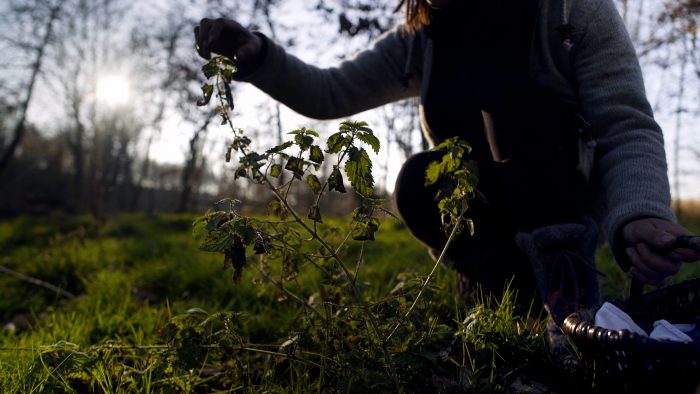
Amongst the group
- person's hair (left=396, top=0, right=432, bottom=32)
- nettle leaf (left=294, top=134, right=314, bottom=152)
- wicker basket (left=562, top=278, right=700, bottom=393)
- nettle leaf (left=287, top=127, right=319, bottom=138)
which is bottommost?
wicker basket (left=562, top=278, right=700, bottom=393)

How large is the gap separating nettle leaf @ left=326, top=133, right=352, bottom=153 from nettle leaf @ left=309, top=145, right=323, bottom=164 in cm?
3

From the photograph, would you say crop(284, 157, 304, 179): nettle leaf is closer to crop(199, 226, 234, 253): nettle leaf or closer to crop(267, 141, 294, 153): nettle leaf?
crop(267, 141, 294, 153): nettle leaf

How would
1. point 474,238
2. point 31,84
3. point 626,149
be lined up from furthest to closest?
point 31,84, point 474,238, point 626,149

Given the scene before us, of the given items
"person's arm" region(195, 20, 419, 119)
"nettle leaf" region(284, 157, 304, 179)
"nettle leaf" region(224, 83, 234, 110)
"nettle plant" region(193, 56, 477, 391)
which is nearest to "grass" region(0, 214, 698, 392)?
"nettle plant" region(193, 56, 477, 391)

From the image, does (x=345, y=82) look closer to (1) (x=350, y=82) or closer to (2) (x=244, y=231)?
(1) (x=350, y=82)

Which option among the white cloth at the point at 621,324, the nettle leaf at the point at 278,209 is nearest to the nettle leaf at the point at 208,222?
the nettle leaf at the point at 278,209

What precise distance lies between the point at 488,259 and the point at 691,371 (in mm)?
1088

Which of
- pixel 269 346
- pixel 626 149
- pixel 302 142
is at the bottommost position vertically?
pixel 269 346

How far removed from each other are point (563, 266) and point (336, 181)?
0.93 m

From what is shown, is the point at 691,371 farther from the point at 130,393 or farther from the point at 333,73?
the point at 333,73

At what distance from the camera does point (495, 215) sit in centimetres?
187

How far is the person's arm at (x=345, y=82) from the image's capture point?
189 cm

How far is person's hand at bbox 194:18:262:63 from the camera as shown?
144 cm

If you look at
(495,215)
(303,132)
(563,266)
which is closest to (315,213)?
(303,132)
